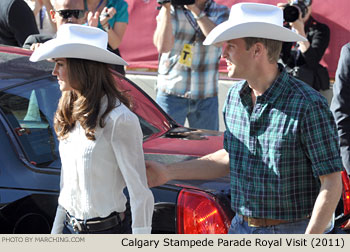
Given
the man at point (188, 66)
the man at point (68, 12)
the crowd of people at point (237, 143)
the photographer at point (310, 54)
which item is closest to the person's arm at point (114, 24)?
the man at point (188, 66)

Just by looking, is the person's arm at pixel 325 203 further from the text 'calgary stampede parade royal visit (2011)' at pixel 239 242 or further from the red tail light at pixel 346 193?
the red tail light at pixel 346 193

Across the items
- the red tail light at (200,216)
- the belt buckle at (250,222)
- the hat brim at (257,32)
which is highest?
the hat brim at (257,32)

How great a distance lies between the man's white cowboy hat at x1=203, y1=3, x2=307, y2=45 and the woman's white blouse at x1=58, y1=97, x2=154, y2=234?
536mm

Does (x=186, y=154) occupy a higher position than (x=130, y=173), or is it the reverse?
(x=130, y=173)

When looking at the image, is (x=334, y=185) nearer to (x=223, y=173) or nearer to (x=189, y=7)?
(x=223, y=173)

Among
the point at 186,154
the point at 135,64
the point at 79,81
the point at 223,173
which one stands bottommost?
the point at 135,64

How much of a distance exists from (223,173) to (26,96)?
1388 mm

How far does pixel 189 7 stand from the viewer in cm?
536

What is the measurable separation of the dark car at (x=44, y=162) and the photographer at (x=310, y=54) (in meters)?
2.97

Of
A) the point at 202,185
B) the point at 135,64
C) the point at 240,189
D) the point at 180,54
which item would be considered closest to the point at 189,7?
the point at 180,54

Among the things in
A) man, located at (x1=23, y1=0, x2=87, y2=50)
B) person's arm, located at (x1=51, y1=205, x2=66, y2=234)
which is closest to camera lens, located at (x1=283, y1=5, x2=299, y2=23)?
man, located at (x1=23, y1=0, x2=87, y2=50)

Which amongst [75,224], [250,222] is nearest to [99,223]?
[75,224]

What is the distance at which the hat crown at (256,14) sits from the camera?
9.02ft

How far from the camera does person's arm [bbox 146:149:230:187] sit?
9.82ft
